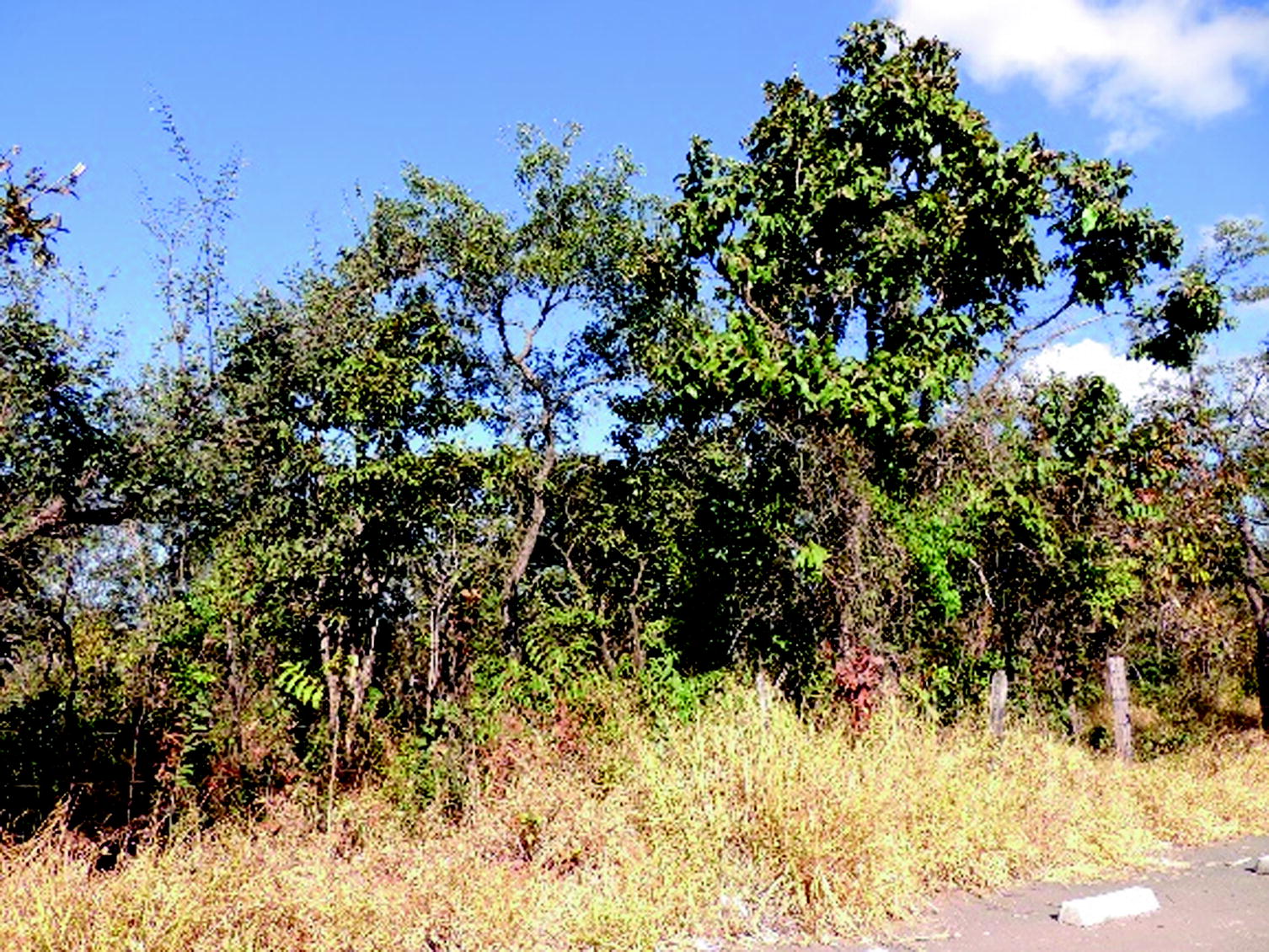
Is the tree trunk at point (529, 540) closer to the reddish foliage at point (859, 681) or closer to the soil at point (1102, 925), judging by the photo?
the reddish foliage at point (859, 681)

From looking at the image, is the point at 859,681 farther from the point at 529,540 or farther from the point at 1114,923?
the point at 529,540

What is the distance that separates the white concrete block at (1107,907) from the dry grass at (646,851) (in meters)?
0.75

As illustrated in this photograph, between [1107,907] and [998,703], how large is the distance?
399 centimetres

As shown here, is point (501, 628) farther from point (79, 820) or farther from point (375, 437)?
point (79, 820)

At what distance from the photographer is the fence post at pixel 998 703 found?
8.95m

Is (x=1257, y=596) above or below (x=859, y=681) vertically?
above

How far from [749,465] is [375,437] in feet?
14.3

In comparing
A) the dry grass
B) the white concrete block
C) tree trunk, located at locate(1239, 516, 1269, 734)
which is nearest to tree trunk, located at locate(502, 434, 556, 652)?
the dry grass

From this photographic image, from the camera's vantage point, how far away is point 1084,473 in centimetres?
1002

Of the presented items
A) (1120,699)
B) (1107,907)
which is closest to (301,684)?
(1107,907)

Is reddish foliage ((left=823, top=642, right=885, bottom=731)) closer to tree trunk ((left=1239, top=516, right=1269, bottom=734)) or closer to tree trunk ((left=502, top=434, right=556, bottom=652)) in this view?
tree trunk ((left=502, top=434, right=556, bottom=652))

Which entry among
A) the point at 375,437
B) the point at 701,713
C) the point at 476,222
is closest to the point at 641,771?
the point at 701,713

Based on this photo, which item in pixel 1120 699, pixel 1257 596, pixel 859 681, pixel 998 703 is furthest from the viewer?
pixel 1257 596

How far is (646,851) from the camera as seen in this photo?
5.68 metres
